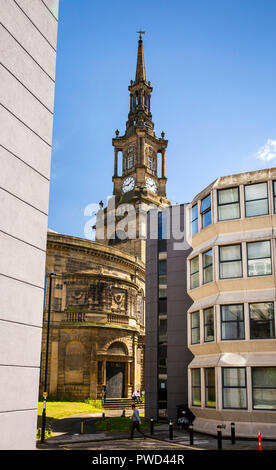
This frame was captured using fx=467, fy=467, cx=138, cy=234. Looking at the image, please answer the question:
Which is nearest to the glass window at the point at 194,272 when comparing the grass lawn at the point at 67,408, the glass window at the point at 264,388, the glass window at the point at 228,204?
the glass window at the point at 228,204

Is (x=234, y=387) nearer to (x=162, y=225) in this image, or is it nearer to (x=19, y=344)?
(x=162, y=225)

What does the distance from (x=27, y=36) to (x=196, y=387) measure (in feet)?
65.2

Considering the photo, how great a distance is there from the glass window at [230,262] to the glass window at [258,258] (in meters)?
0.52

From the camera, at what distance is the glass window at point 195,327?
25359 millimetres

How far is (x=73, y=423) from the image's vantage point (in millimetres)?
28406

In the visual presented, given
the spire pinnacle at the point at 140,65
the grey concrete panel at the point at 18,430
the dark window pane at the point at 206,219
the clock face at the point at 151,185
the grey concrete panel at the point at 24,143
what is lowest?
the grey concrete panel at the point at 18,430

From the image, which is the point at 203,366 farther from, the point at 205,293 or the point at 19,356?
the point at 19,356

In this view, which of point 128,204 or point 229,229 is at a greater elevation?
point 128,204

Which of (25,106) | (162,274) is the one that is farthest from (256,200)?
(25,106)

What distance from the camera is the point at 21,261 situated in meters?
9.02

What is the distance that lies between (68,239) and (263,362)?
1061 inches

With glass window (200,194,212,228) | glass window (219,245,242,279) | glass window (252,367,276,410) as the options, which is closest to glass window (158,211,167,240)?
glass window (200,194,212,228)

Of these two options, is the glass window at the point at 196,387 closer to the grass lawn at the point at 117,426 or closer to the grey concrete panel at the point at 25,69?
the grass lawn at the point at 117,426
